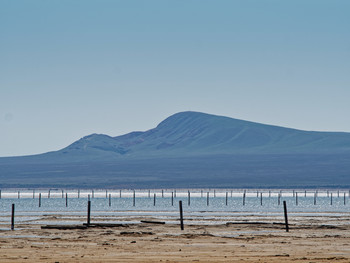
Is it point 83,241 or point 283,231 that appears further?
point 283,231

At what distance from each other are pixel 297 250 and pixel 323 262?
21.5 ft

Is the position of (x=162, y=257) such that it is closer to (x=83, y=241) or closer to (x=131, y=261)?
(x=131, y=261)

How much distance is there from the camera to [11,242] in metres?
40.8

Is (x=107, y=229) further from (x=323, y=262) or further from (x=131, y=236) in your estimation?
(x=323, y=262)

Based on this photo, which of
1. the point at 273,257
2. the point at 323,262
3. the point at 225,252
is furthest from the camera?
the point at 225,252

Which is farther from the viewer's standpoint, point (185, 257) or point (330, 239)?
point (330, 239)

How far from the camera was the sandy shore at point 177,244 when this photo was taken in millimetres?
31781

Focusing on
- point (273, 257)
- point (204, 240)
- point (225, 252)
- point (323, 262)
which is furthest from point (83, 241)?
point (323, 262)

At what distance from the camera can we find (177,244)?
3966 cm

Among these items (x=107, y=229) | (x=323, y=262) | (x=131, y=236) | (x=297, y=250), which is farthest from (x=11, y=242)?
(x=323, y=262)

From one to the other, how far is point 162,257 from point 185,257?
970 millimetres

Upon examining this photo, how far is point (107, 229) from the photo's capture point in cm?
5169

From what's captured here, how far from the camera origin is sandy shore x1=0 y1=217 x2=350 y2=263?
104ft

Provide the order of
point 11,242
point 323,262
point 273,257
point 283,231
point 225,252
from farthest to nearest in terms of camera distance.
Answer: point 283,231 → point 11,242 → point 225,252 → point 273,257 → point 323,262
